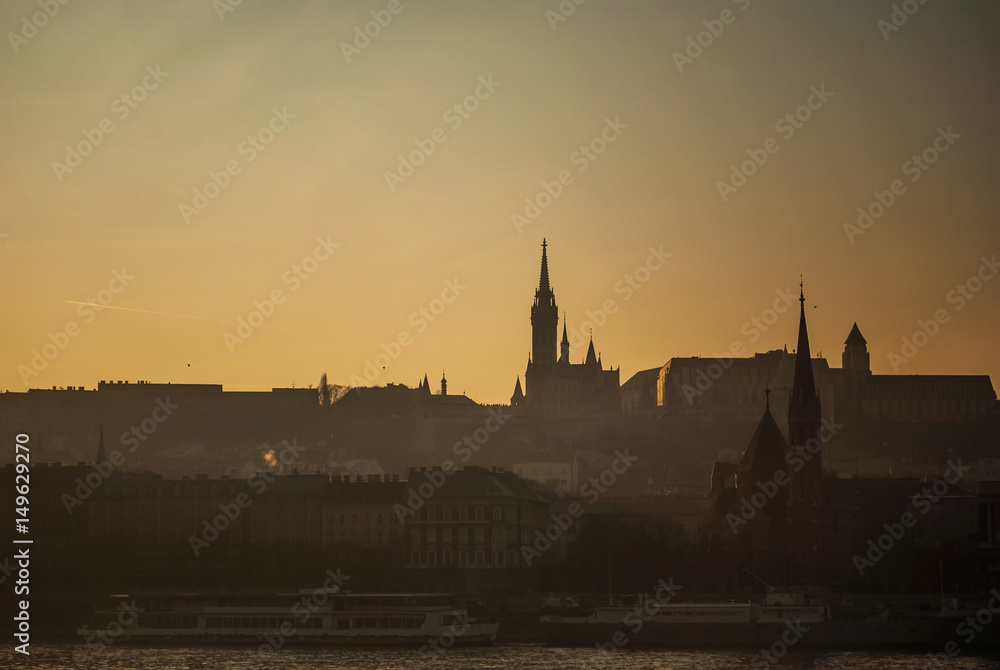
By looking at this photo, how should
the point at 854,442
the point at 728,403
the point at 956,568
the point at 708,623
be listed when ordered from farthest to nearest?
the point at 728,403
the point at 854,442
the point at 956,568
the point at 708,623

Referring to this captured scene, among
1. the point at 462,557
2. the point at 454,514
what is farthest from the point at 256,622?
the point at 454,514

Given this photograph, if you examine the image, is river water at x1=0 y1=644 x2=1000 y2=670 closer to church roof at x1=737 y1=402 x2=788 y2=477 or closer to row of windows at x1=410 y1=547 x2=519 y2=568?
row of windows at x1=410 y1=547 x2=519 y2=568

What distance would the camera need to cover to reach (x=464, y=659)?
7738 centimetres

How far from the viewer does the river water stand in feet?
247

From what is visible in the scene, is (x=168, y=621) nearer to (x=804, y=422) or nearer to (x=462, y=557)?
(x=462, y=557)

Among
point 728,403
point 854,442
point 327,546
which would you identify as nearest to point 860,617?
point 327,546

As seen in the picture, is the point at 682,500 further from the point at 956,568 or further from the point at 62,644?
the point at 62,644

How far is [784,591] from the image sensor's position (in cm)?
8650

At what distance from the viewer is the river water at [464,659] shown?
247 ft

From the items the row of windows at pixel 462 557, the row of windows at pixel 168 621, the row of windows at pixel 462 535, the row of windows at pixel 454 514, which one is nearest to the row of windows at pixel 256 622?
the row of windows at pixel 168 621

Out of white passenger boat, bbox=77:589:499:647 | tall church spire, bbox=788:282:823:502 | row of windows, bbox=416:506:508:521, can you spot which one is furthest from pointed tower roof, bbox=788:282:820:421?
white passenger boat, bbox=77:589:499:647

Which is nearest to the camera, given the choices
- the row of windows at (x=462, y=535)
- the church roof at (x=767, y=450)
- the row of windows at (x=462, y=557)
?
the row of windows at (x=462, y=557)

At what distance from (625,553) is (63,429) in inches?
4356

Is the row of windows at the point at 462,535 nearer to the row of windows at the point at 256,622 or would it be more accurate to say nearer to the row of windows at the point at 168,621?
the row of windows at the point at 256,622
